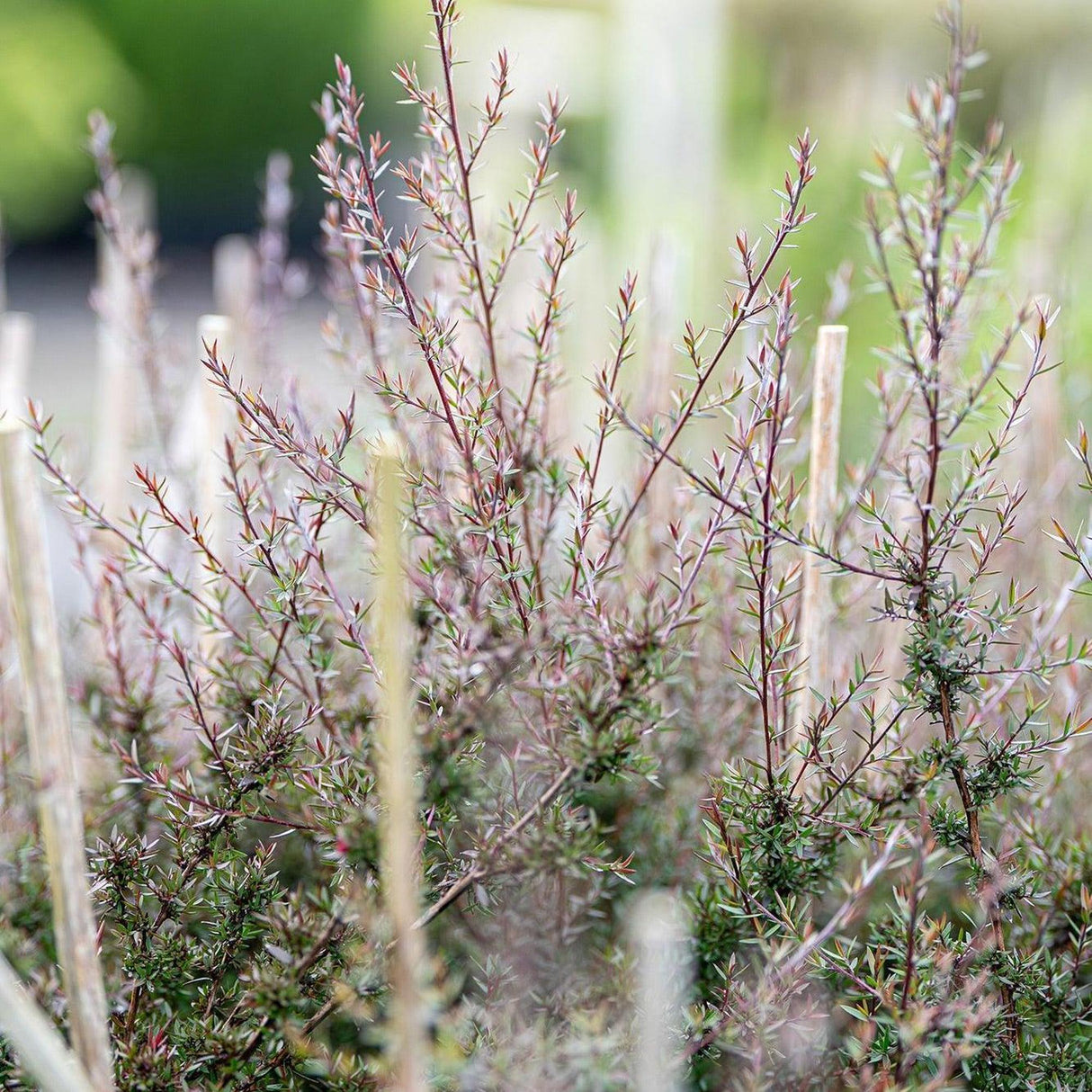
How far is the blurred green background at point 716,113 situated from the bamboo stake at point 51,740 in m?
0.97

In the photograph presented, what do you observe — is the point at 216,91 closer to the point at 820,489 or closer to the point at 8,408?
the point at 8,408

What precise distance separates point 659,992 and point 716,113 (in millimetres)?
→ 5373

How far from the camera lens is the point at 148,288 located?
160 cm

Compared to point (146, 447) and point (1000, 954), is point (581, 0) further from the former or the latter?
point (1000, 954)

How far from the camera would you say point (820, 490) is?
1.01m

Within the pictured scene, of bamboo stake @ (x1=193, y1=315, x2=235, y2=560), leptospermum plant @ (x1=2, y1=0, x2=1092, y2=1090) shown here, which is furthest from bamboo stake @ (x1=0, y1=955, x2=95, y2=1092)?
bamboo stake @ (x1=193, y1=315, x2=235, y2=560)

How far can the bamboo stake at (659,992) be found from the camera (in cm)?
66

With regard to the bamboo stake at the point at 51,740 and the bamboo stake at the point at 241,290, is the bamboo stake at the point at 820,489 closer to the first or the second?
the bamboo stake at the point at 51,740

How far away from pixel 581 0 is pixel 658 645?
248 inches

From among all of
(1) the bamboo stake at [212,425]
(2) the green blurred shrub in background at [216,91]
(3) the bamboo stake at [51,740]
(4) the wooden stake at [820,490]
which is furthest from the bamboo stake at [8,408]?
(2) the green blurred shrub in background at [216,91]

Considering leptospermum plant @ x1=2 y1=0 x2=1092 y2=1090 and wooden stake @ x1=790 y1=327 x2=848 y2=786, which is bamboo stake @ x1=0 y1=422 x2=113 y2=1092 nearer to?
leptospermum plant @ x1=2 y1=0 x2=1092 y2=1090

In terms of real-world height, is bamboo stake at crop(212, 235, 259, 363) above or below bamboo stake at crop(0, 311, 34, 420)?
above

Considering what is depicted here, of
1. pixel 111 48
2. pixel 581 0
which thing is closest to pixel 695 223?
pixel 581 0

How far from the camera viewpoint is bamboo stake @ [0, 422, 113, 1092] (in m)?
0.71
